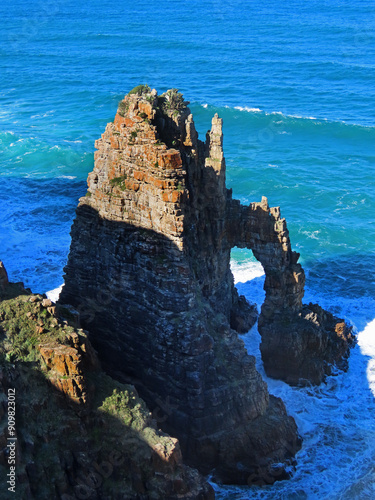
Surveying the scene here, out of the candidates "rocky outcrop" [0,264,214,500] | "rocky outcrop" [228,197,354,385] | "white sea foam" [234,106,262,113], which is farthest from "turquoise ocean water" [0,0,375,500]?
"rocky outcrop" [0,264,214,500]

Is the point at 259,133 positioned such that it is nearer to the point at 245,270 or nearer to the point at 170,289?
the point at 245,270

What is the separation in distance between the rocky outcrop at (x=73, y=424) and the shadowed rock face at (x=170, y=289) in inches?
192

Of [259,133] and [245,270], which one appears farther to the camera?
[259,133]

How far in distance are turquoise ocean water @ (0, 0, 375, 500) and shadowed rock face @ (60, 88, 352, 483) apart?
328cm

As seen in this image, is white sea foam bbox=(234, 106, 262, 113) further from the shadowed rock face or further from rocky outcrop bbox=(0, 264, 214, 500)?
rocky outcrop bbox=(0, 264, 214, 500)

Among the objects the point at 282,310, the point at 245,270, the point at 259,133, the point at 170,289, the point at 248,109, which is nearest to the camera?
the point at 170,289

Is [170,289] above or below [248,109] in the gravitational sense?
below

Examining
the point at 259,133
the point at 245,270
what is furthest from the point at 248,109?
the point at 245,270

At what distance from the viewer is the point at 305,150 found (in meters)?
89.3

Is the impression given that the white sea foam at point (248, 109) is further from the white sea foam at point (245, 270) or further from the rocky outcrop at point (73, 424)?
the rocky outcrop at point (73, 424)

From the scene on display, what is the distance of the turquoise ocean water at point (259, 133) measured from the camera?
145 feet

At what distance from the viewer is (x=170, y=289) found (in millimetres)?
33094

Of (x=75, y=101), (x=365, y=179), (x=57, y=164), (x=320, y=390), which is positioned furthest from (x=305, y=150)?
(x=320, y=390)

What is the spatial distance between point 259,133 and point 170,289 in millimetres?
65673
